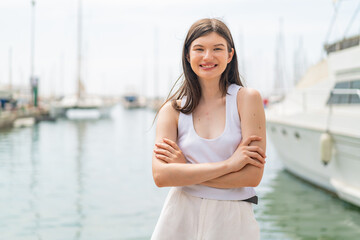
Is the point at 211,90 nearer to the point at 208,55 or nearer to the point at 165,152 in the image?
the point at 208,55

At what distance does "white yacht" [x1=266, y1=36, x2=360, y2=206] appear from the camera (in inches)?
293

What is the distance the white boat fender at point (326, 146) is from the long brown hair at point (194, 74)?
630 centimetres

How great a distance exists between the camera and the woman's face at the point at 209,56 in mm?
1760

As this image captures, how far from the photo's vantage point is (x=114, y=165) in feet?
46.6

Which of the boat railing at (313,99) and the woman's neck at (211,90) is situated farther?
the boat railing at (313,99)

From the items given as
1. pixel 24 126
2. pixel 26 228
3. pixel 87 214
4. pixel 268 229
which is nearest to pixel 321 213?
pixel 268 229

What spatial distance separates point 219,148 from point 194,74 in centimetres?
36

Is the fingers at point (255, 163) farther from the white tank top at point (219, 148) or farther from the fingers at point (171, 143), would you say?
the fingers at point (171, 143)

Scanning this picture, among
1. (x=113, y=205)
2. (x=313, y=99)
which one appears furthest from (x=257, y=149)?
(x=313, y=99)

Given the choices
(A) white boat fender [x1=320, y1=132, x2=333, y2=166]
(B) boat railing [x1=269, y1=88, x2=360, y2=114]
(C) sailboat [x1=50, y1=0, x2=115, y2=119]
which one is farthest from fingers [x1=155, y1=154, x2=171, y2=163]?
(C) sailboat [x1=50, y1=0, x2=115, y2=119]

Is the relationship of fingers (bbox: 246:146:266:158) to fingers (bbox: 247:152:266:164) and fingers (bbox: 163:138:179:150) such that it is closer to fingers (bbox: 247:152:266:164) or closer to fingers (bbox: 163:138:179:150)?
fingers (bbox: 247:152:266:164)

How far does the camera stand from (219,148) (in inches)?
68.4

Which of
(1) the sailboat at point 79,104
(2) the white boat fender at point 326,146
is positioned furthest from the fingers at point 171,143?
(1) the sailboat at point 79,104

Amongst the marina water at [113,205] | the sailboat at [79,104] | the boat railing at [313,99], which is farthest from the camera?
the sailboat at [79,104]
